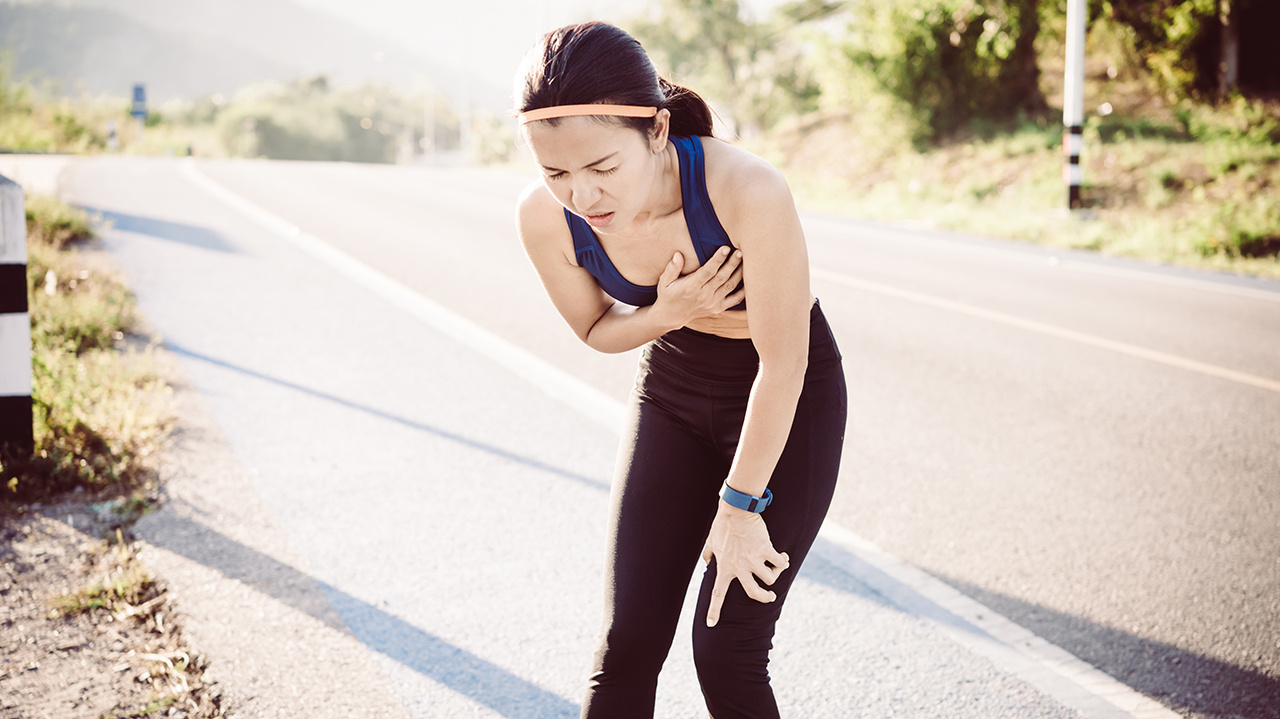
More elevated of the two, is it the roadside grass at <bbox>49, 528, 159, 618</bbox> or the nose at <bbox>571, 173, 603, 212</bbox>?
the nose at <bbox>571, 173, 603, 212</bbox>

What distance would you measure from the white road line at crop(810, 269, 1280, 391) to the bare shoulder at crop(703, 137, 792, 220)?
5.67m

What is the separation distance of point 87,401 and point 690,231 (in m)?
3.65

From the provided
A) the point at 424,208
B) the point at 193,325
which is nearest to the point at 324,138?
the point at 424,208

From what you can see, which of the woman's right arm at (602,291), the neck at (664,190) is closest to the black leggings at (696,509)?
the woman's right arm at (602,291)

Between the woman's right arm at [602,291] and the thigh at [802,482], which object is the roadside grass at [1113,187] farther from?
the woman's right arm at [602,291]

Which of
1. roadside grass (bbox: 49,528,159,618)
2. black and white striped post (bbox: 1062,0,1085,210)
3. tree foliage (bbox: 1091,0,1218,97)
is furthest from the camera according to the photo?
tree foliage (bbox: 1091,0,1218,97)

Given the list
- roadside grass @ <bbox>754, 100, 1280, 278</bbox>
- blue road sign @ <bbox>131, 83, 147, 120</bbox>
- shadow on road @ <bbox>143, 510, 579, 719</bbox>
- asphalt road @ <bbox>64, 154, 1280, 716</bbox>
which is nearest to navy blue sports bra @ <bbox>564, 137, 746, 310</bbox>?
shadow on road @ <bbox>143, 510, 579, 719</bbox>

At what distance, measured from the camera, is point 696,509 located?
6.75ft

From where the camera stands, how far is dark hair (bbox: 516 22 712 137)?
168 cm

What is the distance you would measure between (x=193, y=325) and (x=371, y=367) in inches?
72.3

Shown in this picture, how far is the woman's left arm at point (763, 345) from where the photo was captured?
1783 mm

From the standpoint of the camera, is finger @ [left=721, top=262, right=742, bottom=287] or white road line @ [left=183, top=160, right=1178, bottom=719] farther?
white road line @ [left=183, top=160, right=1178, bottom=719]

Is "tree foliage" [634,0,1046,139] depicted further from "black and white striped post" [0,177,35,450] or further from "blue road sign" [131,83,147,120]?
"blue road sign" [131,83,147,120]

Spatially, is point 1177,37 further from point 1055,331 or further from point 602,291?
point 602,291
